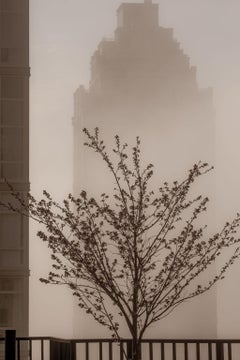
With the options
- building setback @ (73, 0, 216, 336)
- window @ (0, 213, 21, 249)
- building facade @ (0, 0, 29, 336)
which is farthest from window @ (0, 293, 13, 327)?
building setback @ (73, 0, 216, 336)

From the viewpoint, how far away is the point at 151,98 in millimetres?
86625

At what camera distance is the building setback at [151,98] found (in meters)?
70.4

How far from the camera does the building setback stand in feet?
231

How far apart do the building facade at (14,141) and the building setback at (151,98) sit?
50.9 m

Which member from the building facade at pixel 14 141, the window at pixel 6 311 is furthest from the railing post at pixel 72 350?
the window at pixel 6 311

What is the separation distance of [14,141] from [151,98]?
236ft

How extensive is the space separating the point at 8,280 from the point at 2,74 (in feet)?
11.0

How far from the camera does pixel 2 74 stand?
15273 millimetres

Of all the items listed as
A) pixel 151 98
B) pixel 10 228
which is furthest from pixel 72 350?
pixel 151 98

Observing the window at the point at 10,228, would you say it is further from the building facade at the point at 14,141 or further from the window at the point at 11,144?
the window at the point at 11,144

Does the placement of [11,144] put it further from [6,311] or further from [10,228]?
[6,311]

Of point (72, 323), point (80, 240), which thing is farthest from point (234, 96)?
point (80, 240)

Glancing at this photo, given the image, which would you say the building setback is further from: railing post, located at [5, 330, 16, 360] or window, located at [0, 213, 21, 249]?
railing post, located at [5, 330, 16, 360]

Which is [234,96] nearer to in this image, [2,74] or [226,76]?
[226,76]
